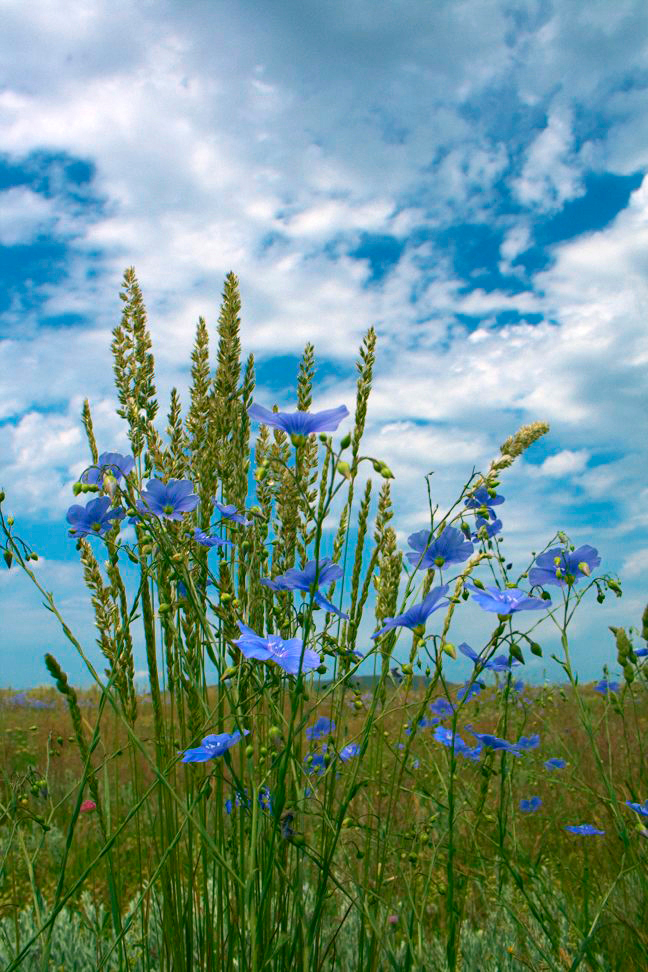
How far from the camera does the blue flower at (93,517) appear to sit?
221 centimetres

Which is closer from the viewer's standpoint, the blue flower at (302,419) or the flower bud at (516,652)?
the blue flower at (302,419)

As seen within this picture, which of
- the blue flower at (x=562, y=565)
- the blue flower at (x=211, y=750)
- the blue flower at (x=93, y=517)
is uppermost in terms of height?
the blue flower at (x=93, y=517)

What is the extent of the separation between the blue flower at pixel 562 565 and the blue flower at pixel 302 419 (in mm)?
974

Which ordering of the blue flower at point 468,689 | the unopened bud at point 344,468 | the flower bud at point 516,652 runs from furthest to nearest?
the flower bud at point 516,652
the blue flower at point 468,689
the unopened bud at point 344,468

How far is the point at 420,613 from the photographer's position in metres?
1.80

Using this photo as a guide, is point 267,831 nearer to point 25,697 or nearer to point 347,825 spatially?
point 347,825

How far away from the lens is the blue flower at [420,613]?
1729mm

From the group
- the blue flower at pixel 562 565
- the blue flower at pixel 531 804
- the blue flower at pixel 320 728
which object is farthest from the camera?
the blue flower at pixel 531 804

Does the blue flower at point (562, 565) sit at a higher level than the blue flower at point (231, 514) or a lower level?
lower

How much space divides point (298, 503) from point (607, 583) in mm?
1126

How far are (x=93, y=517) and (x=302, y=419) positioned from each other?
2.67ft

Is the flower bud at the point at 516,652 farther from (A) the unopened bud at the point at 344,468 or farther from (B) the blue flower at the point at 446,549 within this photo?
(A) the unopened bud at the point at 344,468

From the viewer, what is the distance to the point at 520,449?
279 cm

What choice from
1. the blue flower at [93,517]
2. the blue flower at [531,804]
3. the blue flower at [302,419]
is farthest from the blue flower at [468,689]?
the blue flower at [531,804]
